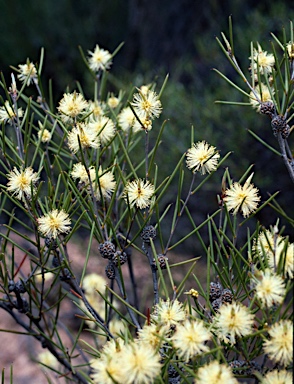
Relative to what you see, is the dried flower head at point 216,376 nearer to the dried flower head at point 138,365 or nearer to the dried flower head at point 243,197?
the dried flower head at point 138,365

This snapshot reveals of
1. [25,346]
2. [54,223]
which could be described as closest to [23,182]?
[54,223]

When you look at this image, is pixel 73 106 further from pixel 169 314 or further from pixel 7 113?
pixel 169 314

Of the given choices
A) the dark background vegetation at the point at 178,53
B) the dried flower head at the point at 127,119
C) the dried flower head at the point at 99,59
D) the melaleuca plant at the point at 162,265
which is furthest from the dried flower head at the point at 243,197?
the dark background vegetation at the point at 178,53

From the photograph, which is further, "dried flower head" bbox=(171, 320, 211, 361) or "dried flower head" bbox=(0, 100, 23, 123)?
"dried flower head" bbox=(0, 100, 23, 123)

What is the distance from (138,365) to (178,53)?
2619 mm

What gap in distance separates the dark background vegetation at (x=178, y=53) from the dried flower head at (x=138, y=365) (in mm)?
920

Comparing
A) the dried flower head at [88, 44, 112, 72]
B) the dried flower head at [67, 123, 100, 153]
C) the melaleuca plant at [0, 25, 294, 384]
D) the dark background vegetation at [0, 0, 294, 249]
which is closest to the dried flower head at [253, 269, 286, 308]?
the melaleuca plant at [0, 25, 294, 384]

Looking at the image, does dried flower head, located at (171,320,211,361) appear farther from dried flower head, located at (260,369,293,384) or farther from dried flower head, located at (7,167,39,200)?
dried flower head, located at (7,167,39,200)

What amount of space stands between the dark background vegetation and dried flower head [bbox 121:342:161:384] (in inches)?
36.2

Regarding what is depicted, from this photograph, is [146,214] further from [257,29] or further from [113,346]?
[257,29]

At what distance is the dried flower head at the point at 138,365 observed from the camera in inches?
13.5

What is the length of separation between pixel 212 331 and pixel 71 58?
314cm

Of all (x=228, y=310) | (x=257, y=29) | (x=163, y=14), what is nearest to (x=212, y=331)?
(x=228, y=310)

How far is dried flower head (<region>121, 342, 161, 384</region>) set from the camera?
0.34 meters
